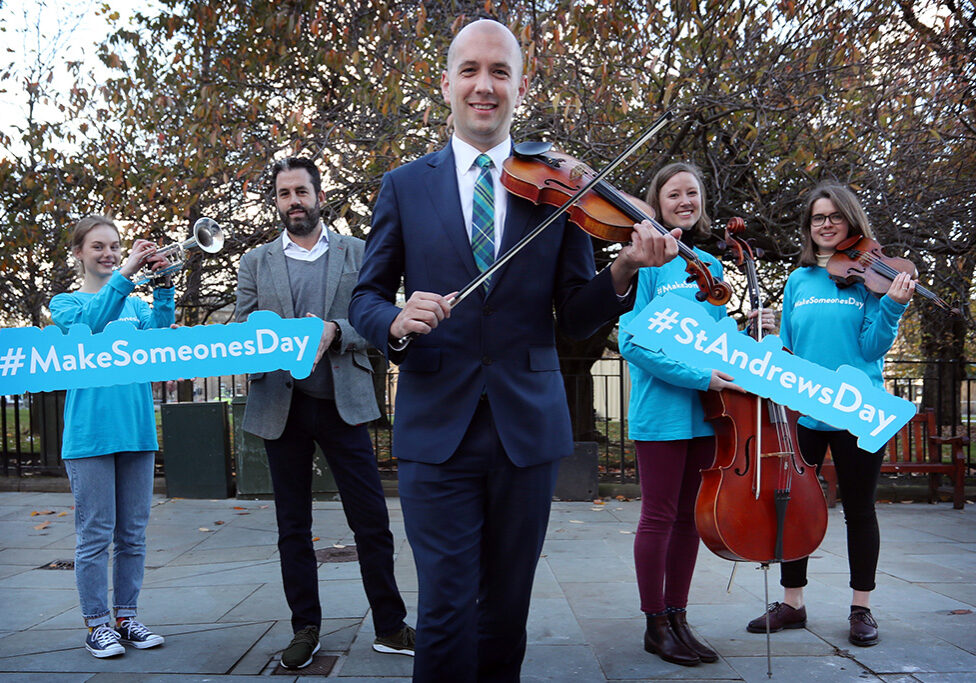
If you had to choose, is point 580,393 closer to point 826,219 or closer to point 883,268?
point 826,219

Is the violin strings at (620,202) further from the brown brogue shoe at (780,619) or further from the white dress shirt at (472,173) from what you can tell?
the brown brogue shoe at (780,619)

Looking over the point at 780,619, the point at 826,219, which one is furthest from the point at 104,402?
the point at 826,219

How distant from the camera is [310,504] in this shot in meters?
3.59

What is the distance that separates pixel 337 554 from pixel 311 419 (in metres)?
2.51

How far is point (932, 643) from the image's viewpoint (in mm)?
3748

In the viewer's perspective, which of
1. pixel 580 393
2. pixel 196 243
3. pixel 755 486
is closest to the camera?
pixel 755 486

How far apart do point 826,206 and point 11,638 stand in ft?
14.3

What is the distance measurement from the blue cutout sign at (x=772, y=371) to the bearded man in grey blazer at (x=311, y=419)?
1.26 meters

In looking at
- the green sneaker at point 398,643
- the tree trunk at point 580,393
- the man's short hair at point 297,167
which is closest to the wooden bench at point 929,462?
the tree trunk at point 580,393

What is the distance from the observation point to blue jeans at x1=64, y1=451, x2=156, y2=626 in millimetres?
3660

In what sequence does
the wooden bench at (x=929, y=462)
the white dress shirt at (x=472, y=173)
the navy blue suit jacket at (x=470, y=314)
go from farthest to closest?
the wooden bench at (x=929, y=462), the white dress shirt at (x=472, y=173), the navy blue suit jacket at (x=470, y=314)

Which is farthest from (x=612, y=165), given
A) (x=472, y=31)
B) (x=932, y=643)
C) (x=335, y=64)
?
(x=335, y=64)

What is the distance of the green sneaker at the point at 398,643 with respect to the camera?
11.8 feet

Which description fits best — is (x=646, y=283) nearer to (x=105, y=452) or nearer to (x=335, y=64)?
(x=105, y=452)
